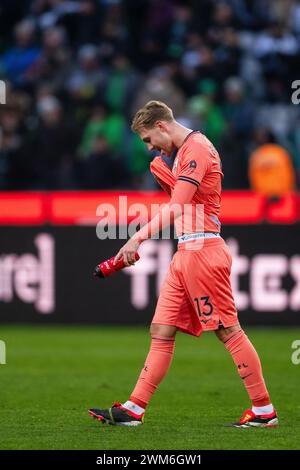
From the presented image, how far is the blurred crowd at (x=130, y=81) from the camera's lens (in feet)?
57.3

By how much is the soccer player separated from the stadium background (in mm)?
2002

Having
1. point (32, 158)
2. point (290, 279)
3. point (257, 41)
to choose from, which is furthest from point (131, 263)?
point (257, 41)

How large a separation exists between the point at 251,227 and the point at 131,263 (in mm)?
7704

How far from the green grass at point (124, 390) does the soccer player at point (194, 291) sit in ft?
0.64

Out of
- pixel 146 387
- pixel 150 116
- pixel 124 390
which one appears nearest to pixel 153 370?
pixel 146 387

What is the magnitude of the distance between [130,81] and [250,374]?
11.0 meters

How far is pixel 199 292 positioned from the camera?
781cm

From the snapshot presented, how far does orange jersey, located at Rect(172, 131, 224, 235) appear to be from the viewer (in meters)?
7.70

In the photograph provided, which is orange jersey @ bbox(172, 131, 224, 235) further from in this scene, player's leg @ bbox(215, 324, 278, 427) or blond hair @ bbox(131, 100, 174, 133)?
player's leg @ bbox(215, 324, 278, 427)

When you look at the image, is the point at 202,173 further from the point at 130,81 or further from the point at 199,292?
the point at 130,81

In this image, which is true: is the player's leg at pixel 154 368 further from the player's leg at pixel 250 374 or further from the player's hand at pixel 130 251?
the player's hand at pixel 130 251

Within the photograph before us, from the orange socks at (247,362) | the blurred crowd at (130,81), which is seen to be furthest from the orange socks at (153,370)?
the blurred crowd at (130,81)
